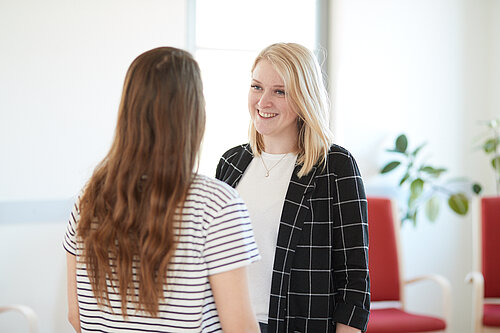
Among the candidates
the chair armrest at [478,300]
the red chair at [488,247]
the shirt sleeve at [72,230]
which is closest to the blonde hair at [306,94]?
the shirt sleeve at [72,230]

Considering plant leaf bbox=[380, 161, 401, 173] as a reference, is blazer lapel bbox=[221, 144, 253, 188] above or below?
above

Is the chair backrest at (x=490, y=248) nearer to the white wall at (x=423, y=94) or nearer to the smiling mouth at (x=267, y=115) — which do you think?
the white wall at (x=423, y=94)

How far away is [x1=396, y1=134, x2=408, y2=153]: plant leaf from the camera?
372 cm

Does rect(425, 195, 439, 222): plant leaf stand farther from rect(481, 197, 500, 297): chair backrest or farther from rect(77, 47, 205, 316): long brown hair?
rect(77, 47, 205, 316): long brown hair

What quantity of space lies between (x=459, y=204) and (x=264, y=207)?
2.29m

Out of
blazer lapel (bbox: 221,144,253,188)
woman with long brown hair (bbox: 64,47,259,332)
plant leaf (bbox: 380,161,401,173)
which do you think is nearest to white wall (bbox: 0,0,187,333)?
blazer lapel (bbox: 221,144,253,188)

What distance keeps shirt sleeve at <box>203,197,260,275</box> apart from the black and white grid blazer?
59 cm

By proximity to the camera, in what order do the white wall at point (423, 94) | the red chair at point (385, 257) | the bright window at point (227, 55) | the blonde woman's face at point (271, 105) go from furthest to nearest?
the white wall at point (423, 94) < the bright window at point (227, 55) < the red chair at point (385, 257) < the blonde woman's face at point (271, 105)

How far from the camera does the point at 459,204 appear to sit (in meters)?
3.73

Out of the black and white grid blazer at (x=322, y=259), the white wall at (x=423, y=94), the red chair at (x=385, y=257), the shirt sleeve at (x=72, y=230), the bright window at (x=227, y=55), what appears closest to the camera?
the shirt sleeve at (x=72, y=230)

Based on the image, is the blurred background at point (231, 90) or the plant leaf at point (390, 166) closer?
the blurred background at point (231, 90)

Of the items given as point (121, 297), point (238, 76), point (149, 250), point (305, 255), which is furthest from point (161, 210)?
point (238, 76)

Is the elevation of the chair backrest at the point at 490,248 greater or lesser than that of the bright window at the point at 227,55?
lesser

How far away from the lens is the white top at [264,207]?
1.79 meters
